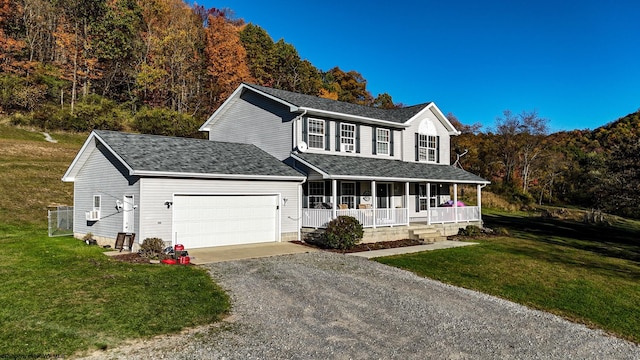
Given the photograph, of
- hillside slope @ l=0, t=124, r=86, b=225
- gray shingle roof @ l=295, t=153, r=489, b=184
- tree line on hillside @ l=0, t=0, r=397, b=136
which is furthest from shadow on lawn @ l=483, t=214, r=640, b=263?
tree line on hillside @ l=0, t=0, r=397, b=136

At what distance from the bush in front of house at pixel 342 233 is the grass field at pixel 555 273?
212 centimetres

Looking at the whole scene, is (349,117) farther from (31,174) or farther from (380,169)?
(31,174)

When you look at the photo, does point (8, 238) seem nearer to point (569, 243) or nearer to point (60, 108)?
point (569, 243)

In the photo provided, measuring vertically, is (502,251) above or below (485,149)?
below

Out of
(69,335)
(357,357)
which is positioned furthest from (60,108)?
(357,357)

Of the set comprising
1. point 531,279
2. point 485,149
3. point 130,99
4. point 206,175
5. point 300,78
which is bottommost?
point 531,279

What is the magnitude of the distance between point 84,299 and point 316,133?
41.9 ft

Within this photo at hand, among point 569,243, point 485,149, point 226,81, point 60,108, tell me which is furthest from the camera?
point 485,149

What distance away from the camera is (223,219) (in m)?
15.9

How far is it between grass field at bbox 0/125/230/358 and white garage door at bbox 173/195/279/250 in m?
2.83

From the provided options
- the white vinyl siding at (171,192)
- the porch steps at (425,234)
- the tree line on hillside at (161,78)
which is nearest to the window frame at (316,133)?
the white vinyl siding at (171,192)

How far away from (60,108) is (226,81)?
52.8 feet

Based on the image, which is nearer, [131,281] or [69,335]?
[69,335]

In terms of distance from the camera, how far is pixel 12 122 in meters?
36.8
